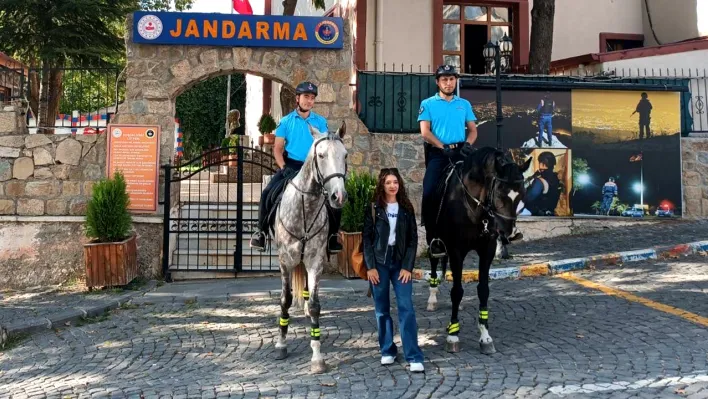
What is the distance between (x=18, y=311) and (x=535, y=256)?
26.3 feet

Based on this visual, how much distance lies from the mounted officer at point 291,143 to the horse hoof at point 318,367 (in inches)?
65.8

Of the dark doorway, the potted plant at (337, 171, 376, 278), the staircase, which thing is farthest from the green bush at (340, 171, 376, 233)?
the dark doorway

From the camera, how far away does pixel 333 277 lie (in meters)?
9.70

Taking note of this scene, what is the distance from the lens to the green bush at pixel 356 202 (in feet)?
30.2

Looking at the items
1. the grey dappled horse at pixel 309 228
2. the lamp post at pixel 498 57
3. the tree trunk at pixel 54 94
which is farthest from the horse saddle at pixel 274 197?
the tree trunk at pixel 54 94

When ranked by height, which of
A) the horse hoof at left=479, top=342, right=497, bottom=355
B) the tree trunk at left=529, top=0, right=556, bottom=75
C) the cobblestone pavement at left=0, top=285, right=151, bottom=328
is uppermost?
the tree trunk at left=529, top=0, right=556, bottom=75

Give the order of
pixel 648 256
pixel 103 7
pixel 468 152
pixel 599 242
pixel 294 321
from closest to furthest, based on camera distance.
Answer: pixel 468 152 → pixel 294 321 → pixel 648 256 → pixel 599 242 → pixel 103 7

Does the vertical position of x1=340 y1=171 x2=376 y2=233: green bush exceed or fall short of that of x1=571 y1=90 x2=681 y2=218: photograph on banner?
it falls short

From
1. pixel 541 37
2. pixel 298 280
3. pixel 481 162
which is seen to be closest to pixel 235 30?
pixel 298 280

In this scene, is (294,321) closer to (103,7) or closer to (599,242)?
(599,242)

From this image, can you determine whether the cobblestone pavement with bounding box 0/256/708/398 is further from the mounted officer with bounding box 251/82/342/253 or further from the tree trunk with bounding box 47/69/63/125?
the tree trunk with bounding box 47/69/63/125

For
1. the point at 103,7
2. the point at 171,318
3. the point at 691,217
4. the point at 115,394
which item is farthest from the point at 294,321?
the point at 103,7

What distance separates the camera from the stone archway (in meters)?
9.82

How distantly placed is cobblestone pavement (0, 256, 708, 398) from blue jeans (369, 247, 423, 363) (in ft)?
0.59
